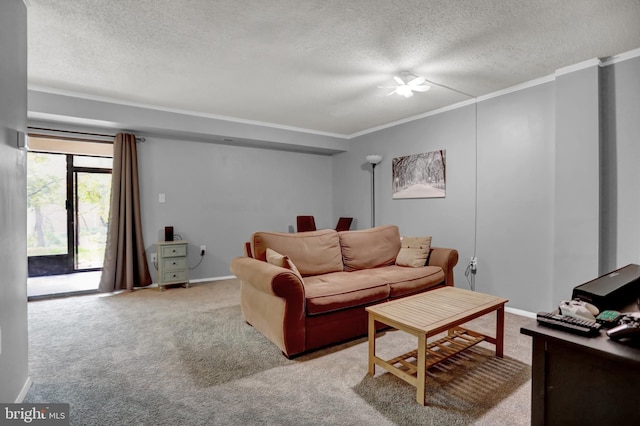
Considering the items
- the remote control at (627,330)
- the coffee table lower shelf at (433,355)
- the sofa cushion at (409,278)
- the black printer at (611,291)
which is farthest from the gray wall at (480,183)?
the remote control at (627,330)

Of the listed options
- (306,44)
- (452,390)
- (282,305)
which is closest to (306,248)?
(282,305)

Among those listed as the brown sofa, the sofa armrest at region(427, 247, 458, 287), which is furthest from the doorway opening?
the sofa armrest at region(427, 247, 458, 287)

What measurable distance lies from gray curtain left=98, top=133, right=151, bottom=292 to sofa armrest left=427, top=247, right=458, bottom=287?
386cm

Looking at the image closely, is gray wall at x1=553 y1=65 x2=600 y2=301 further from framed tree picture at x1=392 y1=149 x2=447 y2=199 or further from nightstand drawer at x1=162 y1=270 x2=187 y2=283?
nightstand drawer at x1=162 y1=270 x2=187 y2=283

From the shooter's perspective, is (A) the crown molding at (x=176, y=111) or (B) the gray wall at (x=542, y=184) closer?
(B) the gray wall at (x=542, y=184)

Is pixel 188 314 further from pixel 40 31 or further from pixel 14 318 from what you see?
pixel 40 31

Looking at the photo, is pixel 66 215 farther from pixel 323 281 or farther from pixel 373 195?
pixel 373 195

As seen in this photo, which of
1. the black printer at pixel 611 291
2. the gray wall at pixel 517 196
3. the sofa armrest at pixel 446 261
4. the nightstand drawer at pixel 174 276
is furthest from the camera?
the nightstand drawer at pixel 174 276

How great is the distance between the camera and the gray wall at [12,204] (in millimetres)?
1558

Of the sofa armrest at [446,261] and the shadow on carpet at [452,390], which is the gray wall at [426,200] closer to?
the sofa armrest at [446,261]

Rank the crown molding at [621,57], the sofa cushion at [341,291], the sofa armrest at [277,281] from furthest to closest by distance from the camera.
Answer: the crown molding at [621,57] < the sofa cushion at [341,291] < the sofa armrest at [277,281]

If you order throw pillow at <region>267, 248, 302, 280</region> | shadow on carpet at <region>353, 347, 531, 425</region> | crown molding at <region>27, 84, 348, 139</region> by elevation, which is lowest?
shadow on carpet at <region>353, 347, 531, 425</region>

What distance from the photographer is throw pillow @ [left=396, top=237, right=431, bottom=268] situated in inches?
133

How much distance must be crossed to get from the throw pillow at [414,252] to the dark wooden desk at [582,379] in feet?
7.72
